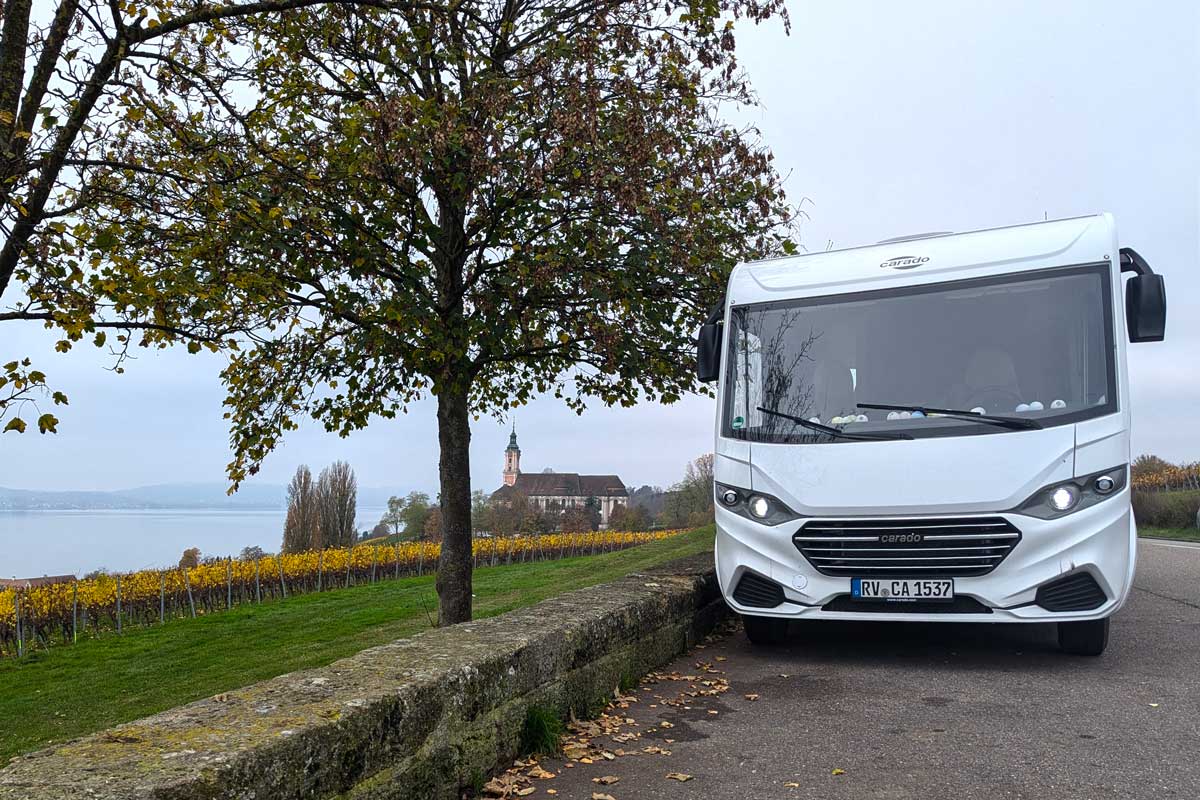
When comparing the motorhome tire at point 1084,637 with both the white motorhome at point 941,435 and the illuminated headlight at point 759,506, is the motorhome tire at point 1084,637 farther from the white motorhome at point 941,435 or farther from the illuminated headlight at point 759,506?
the illuminated headlight at point 759,506

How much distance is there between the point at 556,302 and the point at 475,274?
991mm

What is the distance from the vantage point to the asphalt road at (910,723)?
160 inches

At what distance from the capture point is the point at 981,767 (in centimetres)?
425

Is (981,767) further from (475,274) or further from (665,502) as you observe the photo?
(665,502)

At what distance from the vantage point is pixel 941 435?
20.4ft

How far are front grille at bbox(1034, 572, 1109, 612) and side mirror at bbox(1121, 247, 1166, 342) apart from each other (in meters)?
1.75

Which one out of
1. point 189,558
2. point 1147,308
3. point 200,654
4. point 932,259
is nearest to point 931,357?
point 932,259

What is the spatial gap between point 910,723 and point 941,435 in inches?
79.0

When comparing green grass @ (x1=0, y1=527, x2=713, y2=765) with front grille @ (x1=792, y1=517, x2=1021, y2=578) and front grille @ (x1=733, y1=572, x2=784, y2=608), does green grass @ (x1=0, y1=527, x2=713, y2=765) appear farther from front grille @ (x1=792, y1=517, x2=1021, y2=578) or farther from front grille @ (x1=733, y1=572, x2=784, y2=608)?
front grille @ (x1=792, y1=517, x2=1021, y2=578)

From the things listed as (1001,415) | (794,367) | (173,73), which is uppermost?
(173,73)

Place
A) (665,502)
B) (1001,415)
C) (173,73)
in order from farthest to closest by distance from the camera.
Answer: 1. (665,502)
2. (173,73)
3. (1001,415)

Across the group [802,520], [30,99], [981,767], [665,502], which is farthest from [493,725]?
[665,502]

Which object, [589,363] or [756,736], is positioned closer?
[756,736]

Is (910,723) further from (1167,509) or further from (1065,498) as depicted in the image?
(1167,509)
